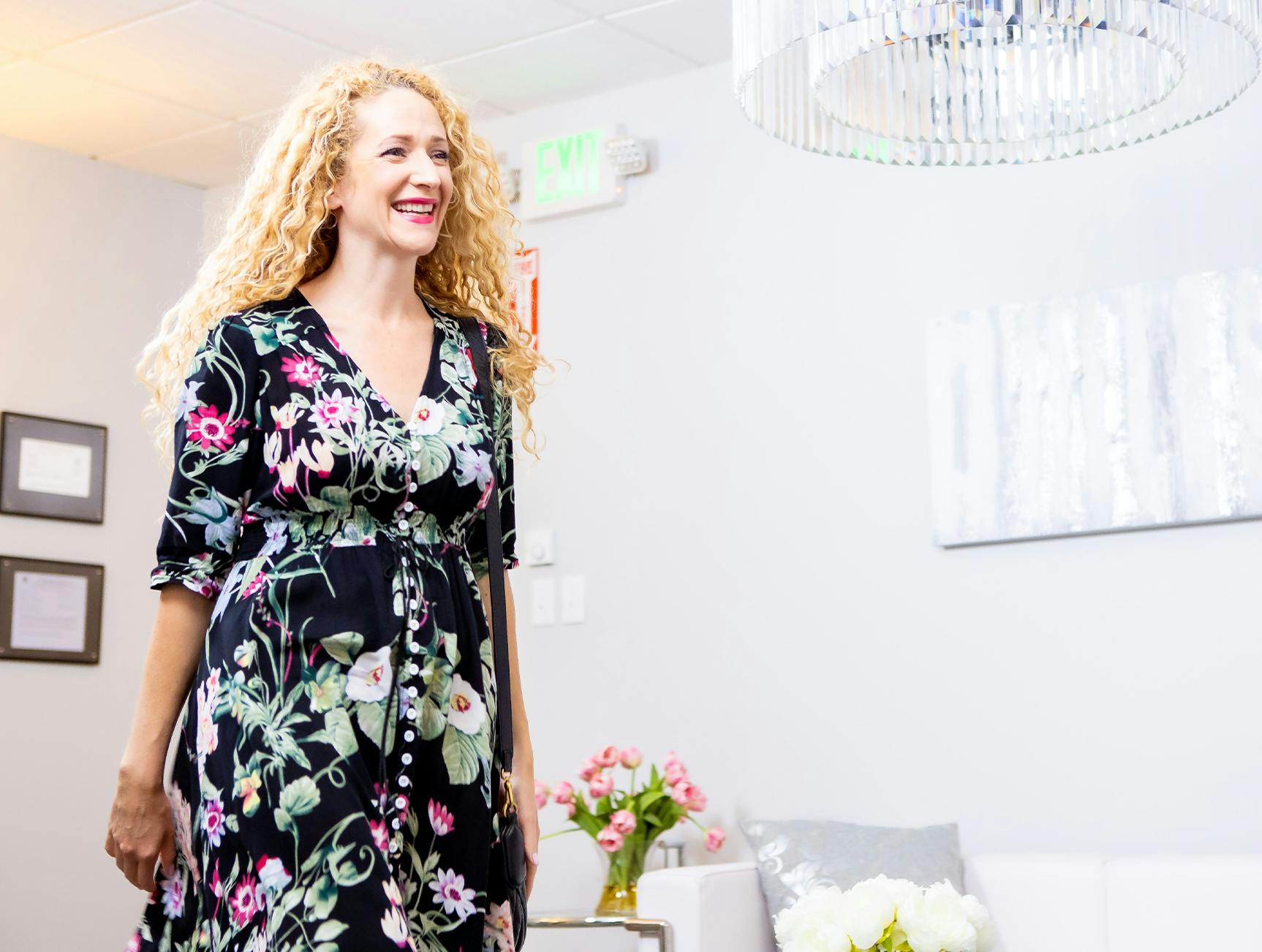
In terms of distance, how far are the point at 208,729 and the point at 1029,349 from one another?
2.46 meters

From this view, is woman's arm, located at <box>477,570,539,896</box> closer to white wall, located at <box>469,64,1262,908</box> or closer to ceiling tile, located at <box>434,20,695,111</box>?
white wall, located at <box>469,64,1262,908</box>

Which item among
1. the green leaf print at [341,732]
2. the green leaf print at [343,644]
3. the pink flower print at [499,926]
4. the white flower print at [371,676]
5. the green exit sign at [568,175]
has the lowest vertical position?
the pink flower print at [499,926]

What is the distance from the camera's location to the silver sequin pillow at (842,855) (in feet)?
10.8

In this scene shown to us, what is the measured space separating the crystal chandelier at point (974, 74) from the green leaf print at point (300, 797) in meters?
1.27

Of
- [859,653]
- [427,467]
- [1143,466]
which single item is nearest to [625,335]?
[859,653]

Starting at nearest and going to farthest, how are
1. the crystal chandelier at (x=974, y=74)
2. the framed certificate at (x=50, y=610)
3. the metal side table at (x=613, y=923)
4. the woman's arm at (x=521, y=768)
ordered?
1. the woman's arm at (x=521, y=768)
2. the crystal chandelier at (x=974, y=74)
3. the metal side table at (x=613, y=923)
4. the framed certificate at (x=50, y=610)

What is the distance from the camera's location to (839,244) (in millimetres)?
3959

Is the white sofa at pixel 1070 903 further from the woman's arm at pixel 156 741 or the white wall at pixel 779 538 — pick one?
the woman's arm at pixel 156 741

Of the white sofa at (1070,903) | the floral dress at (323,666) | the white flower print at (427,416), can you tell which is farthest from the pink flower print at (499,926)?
the white sofa at (1070,903)

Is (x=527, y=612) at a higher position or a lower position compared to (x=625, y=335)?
lower

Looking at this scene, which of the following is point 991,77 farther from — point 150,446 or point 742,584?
point 150,446

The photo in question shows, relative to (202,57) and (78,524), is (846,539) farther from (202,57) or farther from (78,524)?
(78,524)

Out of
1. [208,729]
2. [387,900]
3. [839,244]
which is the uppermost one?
[839,244]

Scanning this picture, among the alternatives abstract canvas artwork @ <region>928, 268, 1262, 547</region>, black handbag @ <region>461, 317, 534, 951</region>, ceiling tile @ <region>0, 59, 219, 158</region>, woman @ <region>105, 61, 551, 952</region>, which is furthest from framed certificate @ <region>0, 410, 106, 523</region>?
black handbag @ <region>461, 317, 534, 951</region>
